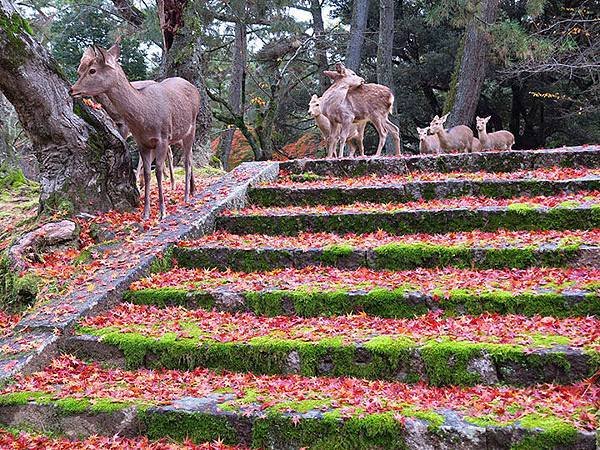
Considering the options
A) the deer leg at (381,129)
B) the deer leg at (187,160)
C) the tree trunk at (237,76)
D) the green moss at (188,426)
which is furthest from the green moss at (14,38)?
the tree trunk at (237,76)

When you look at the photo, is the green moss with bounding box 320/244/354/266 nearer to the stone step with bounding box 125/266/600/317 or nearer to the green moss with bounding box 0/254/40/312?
the stone step with bounding box 125/266/600/317

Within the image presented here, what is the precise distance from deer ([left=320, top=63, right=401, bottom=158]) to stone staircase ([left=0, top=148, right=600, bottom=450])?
3280 millimetres

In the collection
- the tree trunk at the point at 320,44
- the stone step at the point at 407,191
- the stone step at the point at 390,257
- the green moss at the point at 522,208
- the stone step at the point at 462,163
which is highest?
the tree trunk at the point at 320,44

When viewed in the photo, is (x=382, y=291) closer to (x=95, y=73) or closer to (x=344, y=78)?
(x=95, y=73)

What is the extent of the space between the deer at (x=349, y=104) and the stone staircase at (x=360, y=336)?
129 inches

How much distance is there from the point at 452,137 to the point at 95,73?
27.2 ft

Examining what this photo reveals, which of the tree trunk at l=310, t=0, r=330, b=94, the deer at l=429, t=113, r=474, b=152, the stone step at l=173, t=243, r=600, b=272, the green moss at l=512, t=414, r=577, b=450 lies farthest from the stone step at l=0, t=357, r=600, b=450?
the tree trunk at l=310, t=0, r=330, b=94

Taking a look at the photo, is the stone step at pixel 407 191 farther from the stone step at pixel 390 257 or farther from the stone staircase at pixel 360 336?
the stone step at pixel 390 257

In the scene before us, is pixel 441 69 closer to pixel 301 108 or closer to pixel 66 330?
pixel 301 108

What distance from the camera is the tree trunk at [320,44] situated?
1974 cm

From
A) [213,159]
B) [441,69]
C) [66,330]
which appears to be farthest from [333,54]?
[66,330]

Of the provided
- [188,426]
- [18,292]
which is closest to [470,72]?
[18,292]

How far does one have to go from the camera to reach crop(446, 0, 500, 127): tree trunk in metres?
14.5

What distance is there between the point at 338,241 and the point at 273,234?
958mm
